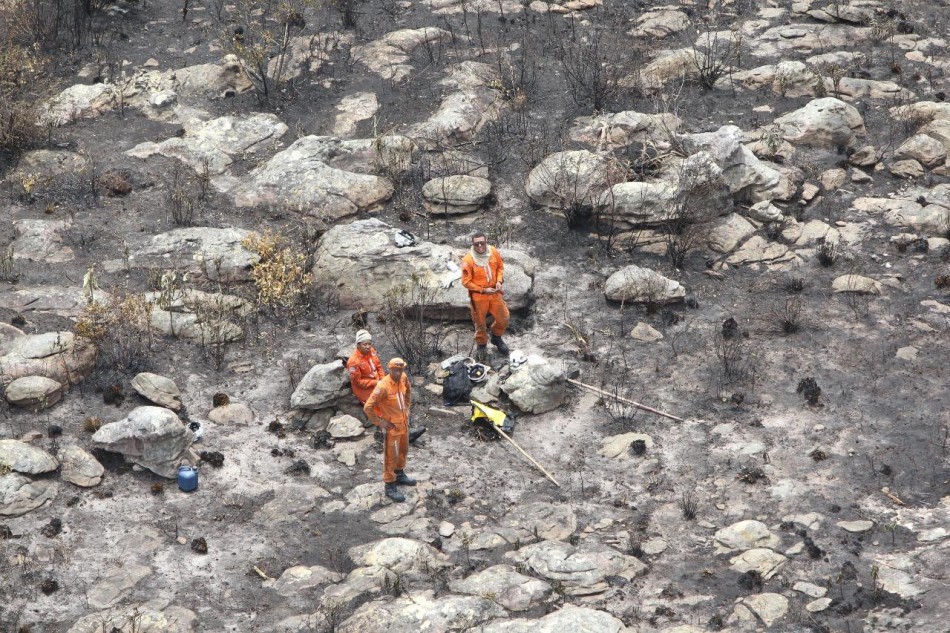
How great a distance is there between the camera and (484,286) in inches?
514

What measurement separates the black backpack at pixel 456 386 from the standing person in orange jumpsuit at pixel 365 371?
66 cm

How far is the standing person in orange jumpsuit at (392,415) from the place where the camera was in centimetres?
1115

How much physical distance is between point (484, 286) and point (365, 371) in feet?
6.17

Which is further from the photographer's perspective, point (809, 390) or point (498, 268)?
point (498, 268)

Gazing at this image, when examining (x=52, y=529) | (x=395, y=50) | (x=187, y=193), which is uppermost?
(x=395, y=50)

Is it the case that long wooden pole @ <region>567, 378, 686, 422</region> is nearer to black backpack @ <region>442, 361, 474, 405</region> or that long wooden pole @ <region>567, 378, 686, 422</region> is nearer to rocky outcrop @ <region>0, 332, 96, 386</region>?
black backpack @ <region>442, 361, 474, 405</region>

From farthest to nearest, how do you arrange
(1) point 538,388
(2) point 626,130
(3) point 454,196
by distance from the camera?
1. (2) point 626,130
2. (3) point 454,196
3. (1) point 538,388

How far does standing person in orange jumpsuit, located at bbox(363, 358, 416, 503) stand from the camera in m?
11.1

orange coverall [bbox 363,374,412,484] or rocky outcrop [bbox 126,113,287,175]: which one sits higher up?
rocky outcrop [bbox 126,113,287,175]

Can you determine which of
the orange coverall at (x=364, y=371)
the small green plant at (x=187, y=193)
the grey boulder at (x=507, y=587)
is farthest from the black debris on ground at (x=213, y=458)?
the small green plant at (x=187, y=193)

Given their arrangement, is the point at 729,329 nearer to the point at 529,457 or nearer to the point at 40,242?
the point at 529,457

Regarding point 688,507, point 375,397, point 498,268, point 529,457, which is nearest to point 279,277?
point 498,268

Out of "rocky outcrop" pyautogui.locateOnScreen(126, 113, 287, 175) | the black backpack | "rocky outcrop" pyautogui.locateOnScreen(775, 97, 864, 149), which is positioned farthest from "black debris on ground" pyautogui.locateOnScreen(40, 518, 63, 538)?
"rocky outcrop" pyautogui.locateOnScreen(775, 97, 864, 149)

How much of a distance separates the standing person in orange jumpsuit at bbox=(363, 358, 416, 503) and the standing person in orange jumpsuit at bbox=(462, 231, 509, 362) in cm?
213
